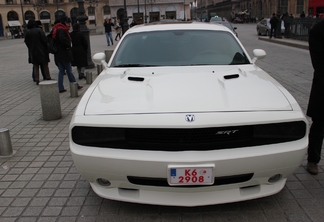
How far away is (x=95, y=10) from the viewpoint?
8162cm

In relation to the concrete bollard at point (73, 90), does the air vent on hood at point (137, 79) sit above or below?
above

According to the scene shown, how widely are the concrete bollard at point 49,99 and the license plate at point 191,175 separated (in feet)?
14.0

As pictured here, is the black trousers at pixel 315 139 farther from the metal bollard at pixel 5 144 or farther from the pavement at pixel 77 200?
the metal bollard at pixel 5 144

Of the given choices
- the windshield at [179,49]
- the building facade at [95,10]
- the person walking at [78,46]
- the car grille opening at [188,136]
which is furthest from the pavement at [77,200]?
the building facade at [95,10]

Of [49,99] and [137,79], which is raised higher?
[137,79]


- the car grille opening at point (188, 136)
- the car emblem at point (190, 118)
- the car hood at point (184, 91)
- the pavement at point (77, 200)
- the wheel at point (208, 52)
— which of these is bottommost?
the pavement at point (77, 200)

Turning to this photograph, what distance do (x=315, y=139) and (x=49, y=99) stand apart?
4688 mm

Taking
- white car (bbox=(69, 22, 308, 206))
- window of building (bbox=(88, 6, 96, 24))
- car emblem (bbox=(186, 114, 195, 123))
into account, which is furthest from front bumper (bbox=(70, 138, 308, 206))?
window of building (bbox=(88, 6, 96, 24))

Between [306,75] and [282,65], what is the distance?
90.5 inches

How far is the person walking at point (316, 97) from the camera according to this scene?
3371 mm

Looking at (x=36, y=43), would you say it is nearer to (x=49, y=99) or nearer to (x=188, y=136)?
(x=49, y=99)

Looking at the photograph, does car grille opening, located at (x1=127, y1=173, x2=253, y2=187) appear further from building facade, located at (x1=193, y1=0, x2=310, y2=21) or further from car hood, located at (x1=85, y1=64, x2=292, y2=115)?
building facade, located at (x1=193, y1=0, x2=310, y2=21)

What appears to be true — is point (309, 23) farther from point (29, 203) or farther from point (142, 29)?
point (29, 203)

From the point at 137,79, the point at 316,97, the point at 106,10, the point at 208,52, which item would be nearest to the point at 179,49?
the point at 208,52
